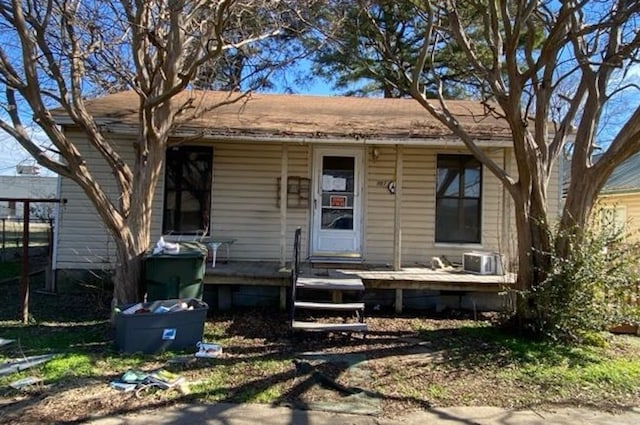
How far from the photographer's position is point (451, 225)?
30.1 ft

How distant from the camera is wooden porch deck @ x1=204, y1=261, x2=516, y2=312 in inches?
292

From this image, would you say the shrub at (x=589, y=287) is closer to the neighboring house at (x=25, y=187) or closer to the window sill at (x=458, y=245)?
the window sill at (x=458, y=245)

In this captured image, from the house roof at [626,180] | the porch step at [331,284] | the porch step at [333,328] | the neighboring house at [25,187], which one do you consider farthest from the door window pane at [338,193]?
the neighboring house at [25,187]

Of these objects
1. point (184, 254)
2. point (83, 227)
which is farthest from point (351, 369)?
point (83, 227)

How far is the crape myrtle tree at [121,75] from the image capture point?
614 centimetres

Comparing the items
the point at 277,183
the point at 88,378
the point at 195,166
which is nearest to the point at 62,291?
the point at 195,166

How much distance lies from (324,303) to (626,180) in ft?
53.8

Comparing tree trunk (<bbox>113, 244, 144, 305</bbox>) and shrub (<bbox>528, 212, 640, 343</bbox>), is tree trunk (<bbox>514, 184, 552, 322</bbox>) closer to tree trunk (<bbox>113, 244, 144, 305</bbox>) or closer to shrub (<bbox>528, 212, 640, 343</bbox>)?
shrub (<bbox>528, 212, 640, 343</bbox>)

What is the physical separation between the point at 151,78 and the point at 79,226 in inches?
138

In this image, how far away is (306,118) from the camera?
942cm

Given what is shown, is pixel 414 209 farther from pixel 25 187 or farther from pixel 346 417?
pixel 25 187

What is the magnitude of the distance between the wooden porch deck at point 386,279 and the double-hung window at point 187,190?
153cm

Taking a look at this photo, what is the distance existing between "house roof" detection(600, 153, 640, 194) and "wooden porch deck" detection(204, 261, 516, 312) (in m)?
10.7

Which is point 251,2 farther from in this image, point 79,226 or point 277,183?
point 79,226
